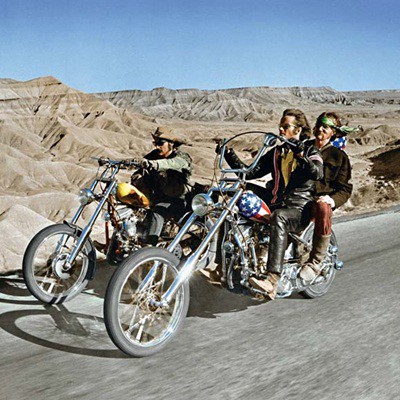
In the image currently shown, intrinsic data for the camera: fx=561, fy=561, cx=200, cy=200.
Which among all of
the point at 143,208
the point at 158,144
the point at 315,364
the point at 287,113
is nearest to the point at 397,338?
the point at 315,364

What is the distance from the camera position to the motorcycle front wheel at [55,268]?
185 inches

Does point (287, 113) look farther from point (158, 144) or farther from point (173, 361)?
point (173, 361)

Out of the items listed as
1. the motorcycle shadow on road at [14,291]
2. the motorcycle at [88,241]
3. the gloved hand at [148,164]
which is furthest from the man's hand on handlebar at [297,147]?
the motorcycle shadow on road at [14,291]

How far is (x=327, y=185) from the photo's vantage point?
211 inches

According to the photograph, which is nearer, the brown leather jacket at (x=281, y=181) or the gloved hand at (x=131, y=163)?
the brown leather jacket at (x=281, y=181)

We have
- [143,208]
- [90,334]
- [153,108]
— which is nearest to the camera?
[90,334]

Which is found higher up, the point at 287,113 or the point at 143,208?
the point at 287,113

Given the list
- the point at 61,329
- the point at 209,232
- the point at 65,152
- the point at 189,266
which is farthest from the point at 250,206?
the point at 65,152

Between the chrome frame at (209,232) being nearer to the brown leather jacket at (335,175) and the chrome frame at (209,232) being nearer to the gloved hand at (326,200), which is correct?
the gloved hand at (326,200)

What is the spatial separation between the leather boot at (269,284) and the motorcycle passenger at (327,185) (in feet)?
1.43

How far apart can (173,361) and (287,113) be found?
2.52 m

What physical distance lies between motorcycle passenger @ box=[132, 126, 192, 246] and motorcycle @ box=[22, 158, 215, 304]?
0.10 metres

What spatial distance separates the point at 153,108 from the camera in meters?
179

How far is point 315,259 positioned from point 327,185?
818 millimetres
